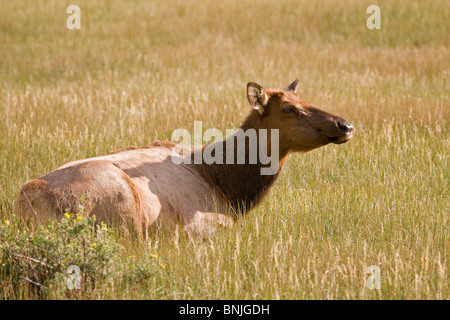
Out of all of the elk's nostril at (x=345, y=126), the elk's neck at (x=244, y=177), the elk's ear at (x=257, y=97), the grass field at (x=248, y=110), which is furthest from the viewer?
the elk's neck at (x=244, y=177)

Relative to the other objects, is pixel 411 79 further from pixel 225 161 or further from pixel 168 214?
pixel 168 214

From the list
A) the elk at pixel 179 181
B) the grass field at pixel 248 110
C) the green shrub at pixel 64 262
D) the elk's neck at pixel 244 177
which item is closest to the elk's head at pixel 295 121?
the elk at pixel 179 181

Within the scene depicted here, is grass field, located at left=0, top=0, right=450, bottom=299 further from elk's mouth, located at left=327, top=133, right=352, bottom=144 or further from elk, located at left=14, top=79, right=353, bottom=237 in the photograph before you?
elk's mouth, located at left=327, top=133, right=352, bottom=144

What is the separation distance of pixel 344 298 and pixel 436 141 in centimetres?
597

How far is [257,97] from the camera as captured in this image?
303 inches

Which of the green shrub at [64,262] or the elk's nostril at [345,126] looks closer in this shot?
the green shrub at [64,262]

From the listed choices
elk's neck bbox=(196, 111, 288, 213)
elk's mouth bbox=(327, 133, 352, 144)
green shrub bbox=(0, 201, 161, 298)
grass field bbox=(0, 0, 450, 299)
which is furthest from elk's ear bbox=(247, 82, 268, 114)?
green shrub bbox=(0, 201, 161, 298)

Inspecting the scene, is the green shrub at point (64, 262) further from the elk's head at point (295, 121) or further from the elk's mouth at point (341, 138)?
the elk's mouth at point (341, 138)

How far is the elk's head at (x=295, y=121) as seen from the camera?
7465 millimetres

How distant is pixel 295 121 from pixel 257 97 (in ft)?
1.72

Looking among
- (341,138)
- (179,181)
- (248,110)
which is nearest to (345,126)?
(341,138)

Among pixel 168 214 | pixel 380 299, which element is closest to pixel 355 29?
pixel 168 214

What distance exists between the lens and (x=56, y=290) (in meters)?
5.41

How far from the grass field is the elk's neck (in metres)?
0.24
